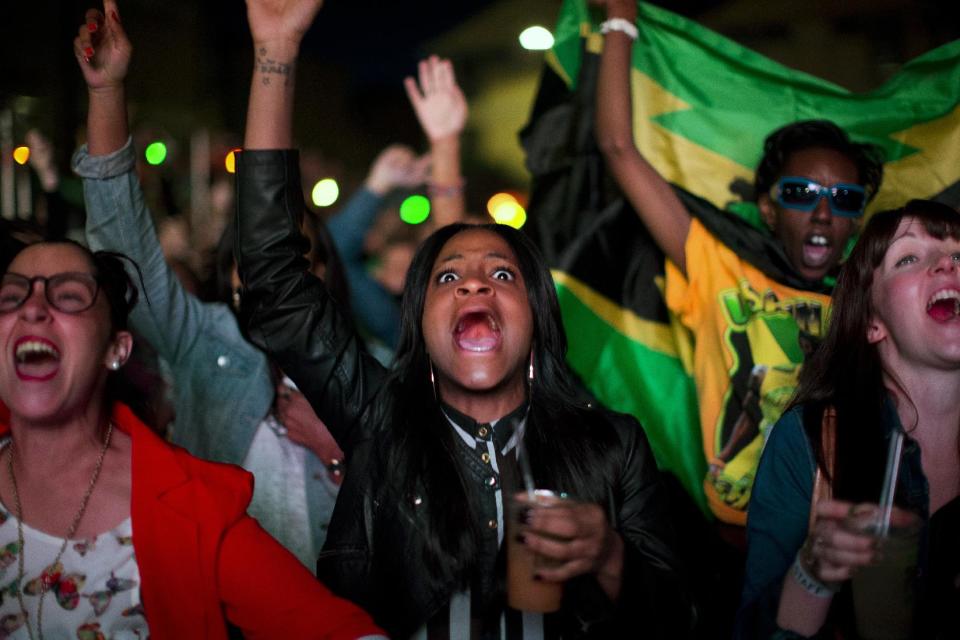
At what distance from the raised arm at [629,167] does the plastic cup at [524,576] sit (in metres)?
1.67

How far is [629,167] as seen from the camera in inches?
130

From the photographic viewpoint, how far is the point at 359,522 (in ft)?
7.07

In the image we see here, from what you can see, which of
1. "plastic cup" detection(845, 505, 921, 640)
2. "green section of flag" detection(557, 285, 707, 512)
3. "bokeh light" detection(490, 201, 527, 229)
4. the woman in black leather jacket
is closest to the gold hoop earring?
the woman in black leather jacket

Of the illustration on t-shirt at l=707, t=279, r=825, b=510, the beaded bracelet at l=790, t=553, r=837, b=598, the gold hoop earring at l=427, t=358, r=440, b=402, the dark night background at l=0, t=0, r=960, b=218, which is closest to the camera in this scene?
the beaded bracelet at l=790, t=553, r=837, b=598

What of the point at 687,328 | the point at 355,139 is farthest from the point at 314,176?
the point at 687,328

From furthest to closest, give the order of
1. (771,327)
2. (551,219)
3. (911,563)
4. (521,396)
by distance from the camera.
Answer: (551,219), (771,327), (521,396), (911,563)

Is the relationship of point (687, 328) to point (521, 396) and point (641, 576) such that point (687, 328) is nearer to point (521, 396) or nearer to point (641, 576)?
point (521, 396)

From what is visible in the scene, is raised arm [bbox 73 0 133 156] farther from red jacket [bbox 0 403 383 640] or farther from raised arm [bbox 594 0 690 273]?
raised arm [bbox 594 0 690 273]

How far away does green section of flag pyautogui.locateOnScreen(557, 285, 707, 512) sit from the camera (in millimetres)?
3482

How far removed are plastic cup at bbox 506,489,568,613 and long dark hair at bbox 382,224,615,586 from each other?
27cm

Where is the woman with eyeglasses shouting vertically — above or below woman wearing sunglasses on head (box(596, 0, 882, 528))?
below

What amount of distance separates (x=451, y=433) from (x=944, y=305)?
1.04m

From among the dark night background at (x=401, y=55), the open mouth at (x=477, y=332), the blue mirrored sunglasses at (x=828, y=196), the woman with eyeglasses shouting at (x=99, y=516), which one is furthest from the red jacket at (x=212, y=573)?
the dark night background at (x=401, y=55)

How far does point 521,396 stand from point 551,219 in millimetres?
1545
